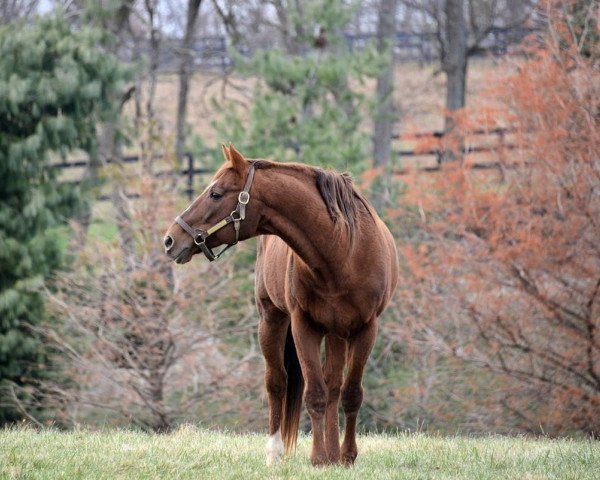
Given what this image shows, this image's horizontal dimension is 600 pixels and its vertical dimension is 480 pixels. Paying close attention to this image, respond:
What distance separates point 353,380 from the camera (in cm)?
722

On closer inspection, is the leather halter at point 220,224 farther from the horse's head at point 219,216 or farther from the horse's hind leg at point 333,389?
the horse's hind leg at point 333,389

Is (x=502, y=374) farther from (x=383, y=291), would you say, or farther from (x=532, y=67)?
(x=383, y=291)

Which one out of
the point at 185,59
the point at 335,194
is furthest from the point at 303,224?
the point at 185,59

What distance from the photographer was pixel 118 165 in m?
19.1

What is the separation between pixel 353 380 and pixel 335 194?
4.44ft

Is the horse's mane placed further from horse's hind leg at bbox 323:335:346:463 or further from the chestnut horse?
horse's hind leg at bbox 323:335:346:463

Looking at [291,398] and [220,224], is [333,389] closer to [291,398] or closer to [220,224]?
[291,398]

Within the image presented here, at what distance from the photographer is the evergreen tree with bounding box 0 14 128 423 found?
17.9 metres

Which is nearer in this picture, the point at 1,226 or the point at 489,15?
the point at 1,226

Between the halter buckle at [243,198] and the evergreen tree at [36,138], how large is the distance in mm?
Answer: 11741

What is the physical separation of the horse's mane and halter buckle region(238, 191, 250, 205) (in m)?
0.26

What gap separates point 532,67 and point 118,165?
25.7ft

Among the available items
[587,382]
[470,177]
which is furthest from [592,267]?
[470,177]

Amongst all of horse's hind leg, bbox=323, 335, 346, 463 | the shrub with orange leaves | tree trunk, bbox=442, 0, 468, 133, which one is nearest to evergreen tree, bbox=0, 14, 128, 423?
the shrub with orange leaves
